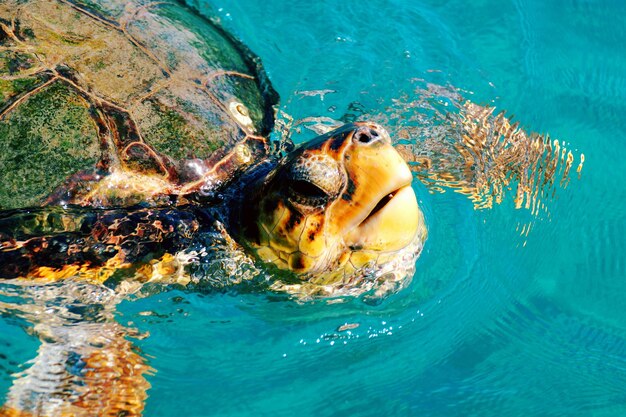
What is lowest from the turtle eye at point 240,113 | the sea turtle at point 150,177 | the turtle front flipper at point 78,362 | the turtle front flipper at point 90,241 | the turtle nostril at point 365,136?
the turtle front flipper at point 78,362

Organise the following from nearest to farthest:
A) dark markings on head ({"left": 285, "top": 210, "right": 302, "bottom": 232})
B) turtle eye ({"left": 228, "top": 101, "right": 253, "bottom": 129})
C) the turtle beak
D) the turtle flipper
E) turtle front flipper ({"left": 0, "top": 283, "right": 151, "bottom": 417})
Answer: the turtle beak → dark markings on head ({"left": 285, "top": 210, "right": 302, "bottom": 232}) → turtle front flipper ({"left": 0, "top": 283, "right": 151, "bottom": 417}) → turtle eye ({"left": 228, "top": 101, "right": 253, "bottom": 129}) → the turtle flipper

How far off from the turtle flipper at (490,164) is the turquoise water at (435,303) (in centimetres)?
12

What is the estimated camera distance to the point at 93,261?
3148 millimetres

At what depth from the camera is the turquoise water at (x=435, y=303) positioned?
3.47 metres

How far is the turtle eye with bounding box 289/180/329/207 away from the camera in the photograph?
107 inches

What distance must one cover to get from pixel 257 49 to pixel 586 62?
9.04ft

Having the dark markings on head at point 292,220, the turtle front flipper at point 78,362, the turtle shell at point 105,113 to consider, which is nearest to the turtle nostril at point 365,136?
the dark markings on head at point 292,220

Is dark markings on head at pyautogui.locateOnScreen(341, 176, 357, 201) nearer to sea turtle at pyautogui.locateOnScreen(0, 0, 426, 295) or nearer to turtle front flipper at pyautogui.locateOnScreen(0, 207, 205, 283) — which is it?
sea turtle at pyautogui.locateOnScreen(0, 0, 426, 295)

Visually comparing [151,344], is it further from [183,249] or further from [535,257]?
[535,257]

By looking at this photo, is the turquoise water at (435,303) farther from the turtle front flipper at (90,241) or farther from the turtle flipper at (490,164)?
the turtle front flipper at (90,241)

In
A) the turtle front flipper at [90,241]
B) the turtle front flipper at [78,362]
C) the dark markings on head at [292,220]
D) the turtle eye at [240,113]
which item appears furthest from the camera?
the turtle eye at [240,113]

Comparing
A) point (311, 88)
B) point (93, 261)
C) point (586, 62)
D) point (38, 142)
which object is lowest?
point (93, 261)

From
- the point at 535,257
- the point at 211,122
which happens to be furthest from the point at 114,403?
the point at 535,257

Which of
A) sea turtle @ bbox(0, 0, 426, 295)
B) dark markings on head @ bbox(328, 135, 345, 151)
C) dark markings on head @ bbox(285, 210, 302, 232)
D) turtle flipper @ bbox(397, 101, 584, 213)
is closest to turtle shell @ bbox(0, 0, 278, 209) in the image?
sea turtle @ bbox(0, 0, 426, 295)
